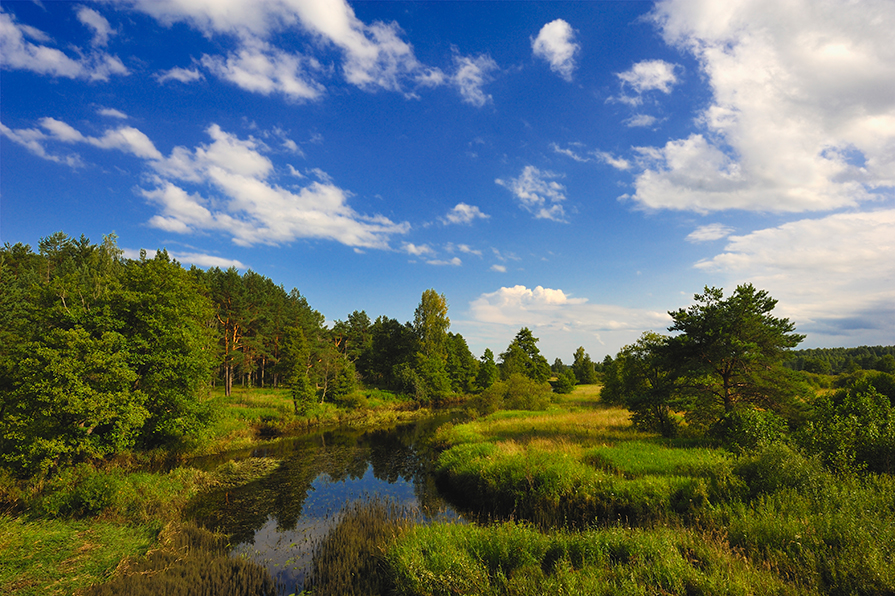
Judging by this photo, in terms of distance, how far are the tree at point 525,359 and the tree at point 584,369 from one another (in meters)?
42.2

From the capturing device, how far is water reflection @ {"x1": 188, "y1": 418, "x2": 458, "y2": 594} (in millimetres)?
13219

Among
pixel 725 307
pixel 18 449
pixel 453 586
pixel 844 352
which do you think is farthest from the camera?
pixel 844 352

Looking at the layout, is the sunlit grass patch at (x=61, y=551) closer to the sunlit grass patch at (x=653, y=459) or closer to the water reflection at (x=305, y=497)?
the water reflection at (x=305, y=497)

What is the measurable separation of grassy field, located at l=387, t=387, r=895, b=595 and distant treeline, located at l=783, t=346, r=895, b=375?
932cm

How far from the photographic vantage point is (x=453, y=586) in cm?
801

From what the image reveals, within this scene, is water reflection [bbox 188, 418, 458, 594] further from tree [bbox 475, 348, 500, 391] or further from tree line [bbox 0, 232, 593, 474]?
tree [bbox 475, 348, 500, 391]

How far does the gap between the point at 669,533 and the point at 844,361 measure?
456 ft

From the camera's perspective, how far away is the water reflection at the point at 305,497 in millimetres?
13219

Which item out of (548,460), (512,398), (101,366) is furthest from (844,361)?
(101,366)

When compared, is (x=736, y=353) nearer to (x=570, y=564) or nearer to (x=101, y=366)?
(x=570, y=564)

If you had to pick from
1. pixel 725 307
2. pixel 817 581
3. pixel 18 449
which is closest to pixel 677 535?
pixel 817 581

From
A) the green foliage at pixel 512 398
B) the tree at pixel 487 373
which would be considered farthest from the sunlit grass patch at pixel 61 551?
the tree at pixel 487 373

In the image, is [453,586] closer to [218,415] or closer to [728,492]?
[728,492]

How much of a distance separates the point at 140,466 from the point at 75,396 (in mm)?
7981
